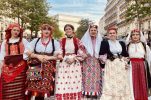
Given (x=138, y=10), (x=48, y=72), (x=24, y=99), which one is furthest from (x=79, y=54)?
(x=138, y=10)

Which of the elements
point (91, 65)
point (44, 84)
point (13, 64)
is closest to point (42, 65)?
point (44, 84)

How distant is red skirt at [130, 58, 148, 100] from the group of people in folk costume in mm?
498

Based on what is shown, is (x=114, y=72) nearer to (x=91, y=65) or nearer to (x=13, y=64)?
(x=91, y=65)

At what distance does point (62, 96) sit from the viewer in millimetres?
8008

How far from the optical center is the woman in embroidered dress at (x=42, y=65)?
7.70 m

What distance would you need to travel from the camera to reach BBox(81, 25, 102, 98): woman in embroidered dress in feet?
26.9

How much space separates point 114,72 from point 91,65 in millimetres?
468

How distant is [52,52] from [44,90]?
696mm

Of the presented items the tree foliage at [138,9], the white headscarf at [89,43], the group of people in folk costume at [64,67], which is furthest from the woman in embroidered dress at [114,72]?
the tree foliage at [138,9]

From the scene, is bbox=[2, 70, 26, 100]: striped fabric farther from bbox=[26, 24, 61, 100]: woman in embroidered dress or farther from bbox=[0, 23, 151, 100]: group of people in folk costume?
bbox=[26, 24, 61, 100]: woman in embroidered dress

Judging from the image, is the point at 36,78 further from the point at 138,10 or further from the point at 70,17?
the point at 70,17

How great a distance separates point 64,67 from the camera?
805 centimetres

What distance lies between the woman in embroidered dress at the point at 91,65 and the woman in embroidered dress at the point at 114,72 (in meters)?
0.13

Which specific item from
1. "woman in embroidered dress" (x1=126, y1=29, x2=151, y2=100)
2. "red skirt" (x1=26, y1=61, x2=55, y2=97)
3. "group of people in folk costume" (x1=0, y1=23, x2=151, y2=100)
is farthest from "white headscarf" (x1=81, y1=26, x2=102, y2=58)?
"woman in embroidered dress" (x1=126, y1=29, x2=151, y2=100)
